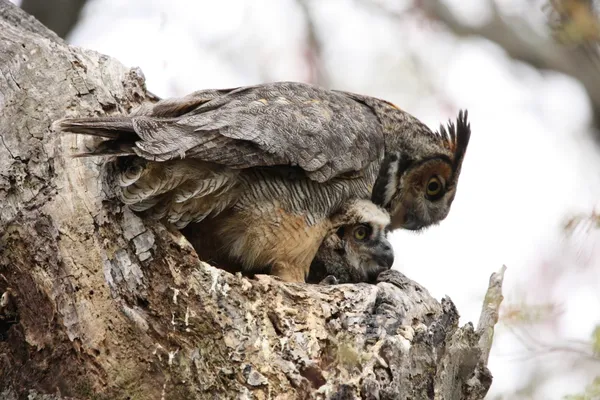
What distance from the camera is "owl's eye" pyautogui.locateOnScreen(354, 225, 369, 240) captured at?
393 centimetres

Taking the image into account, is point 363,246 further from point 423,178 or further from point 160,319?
point 160,319

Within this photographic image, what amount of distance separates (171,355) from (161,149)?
740mm

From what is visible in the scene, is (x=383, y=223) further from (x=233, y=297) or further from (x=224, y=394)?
(x=224, y=394)

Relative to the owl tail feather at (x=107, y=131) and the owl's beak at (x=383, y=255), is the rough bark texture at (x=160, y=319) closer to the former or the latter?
the owl tail feather at (x=107, y=131)

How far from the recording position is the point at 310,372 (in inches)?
110

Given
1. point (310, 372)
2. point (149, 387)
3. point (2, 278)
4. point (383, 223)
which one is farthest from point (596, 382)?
point (2, 278)

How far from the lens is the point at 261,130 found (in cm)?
327

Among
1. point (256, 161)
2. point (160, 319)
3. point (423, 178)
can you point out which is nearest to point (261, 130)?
point (256, 161)

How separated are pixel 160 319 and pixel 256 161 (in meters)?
0.72

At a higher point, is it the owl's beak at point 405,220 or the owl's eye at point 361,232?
the owl's beak at point 405,220

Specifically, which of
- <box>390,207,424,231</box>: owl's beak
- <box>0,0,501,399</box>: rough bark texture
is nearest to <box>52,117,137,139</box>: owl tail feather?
<box>0,0,501,399</box>: rough bark texture

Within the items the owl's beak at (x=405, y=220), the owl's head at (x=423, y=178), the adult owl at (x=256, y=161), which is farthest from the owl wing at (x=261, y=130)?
the owl's beak at (x=405, y=220)

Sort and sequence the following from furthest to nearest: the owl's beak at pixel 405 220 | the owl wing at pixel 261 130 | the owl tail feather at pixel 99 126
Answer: the owl's beak at pixel 405 220 < the owl wing at pixel 261 130 < the owl tail feather at pixel 99 126

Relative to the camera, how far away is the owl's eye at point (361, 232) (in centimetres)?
393
